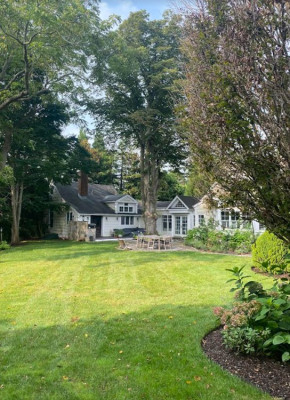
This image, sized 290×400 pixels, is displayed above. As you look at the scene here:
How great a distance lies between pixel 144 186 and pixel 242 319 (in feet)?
72.9

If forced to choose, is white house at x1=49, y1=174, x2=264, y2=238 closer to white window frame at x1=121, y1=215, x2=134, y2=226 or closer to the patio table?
white window frame at x1=121, y1=215, x2=134, y2=226

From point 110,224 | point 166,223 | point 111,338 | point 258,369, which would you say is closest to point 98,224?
point 110,224

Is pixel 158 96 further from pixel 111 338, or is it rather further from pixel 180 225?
pixel 111 338

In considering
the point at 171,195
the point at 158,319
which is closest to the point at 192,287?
the point at 158,319

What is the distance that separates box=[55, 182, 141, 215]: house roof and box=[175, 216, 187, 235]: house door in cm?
557

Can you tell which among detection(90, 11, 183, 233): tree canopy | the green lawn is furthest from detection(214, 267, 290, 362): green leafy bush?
detection(90, 11, 183, 233): tree canopy

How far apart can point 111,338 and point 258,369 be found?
A: 210 centimetres

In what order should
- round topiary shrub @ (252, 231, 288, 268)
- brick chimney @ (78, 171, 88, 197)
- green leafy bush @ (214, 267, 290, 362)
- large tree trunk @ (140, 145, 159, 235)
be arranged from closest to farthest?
1. green leafy bush @ (214, 267, 290, 362)
2. round topiary shrub @ (252, 231, 288, 268)
3. large tree trunk @ (140, 145, 159, 235)
4. brick chimney @ (78, 171, 88, 197)

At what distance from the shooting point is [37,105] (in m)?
22.4

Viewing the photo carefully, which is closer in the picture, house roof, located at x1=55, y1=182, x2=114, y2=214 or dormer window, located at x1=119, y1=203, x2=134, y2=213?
house roof, located at x1=55, y1=182, x2=114, y2=214

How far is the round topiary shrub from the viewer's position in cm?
970

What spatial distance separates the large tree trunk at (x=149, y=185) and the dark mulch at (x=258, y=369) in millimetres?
20873

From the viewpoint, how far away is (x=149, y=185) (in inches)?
1002

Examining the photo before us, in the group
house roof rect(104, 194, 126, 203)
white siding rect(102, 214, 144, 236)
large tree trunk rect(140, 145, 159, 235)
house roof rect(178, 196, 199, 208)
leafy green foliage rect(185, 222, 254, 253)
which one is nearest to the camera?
leafy green foliage rect(185, 222, 254, 253)
